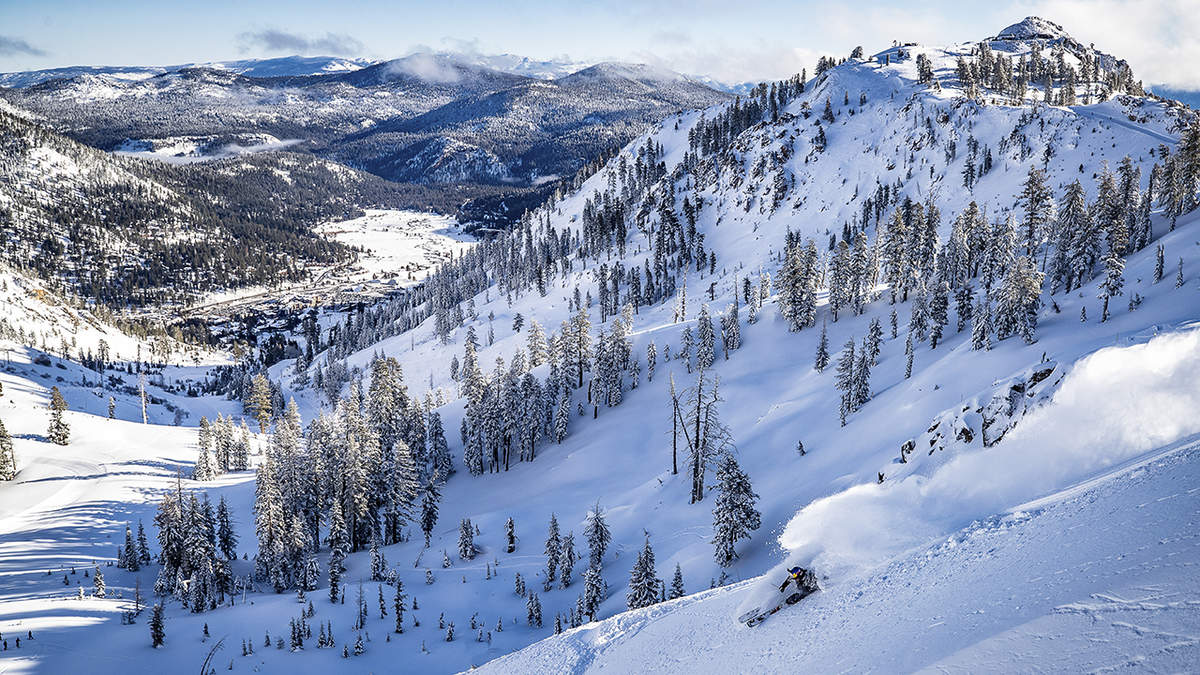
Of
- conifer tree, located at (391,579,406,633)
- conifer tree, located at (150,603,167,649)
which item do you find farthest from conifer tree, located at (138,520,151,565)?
conifer tree, located at (391,579,406,633)

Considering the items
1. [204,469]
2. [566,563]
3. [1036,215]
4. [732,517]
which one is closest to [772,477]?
[732,517]

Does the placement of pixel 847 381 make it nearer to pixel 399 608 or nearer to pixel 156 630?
pixel 399 608

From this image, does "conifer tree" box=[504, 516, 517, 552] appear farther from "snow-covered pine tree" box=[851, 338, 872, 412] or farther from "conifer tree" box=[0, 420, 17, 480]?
"conifer tree" box=[0, 420, 17, 480]

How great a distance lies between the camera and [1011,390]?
27141mm

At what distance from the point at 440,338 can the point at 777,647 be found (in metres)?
142

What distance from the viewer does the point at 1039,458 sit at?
20156 millimetres

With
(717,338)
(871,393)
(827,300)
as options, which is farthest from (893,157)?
(871,393)

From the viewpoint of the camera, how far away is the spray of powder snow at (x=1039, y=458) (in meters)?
17.8

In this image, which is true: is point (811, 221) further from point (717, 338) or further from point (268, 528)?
point (268, 528)

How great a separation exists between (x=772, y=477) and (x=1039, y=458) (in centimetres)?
2532

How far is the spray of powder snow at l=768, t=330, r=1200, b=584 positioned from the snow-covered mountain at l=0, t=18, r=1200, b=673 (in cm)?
15

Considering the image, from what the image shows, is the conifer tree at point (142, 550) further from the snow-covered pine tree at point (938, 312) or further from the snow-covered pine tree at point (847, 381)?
the snow-covered pine tree at point (938, 312)

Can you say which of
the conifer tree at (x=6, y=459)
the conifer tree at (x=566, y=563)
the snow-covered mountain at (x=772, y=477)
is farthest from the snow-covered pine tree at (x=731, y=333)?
the conifer tree at (x=6, y=459)

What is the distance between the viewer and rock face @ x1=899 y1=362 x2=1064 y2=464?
25438 millimetres
